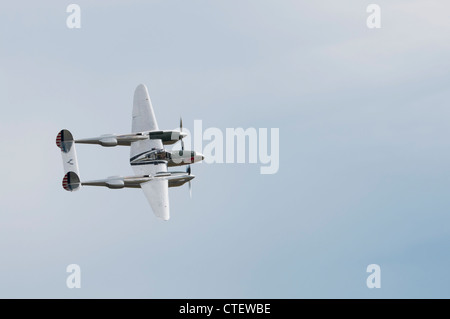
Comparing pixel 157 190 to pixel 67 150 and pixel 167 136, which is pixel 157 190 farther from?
pixel 67 150

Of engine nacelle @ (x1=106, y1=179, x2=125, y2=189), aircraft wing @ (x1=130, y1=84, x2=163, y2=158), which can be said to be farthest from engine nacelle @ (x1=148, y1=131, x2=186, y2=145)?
engine nacelle @ (x1=106, y1=179, x2=125, y2=189)

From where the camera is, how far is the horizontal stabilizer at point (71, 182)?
11912 cm

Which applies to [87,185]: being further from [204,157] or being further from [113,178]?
[204,157]

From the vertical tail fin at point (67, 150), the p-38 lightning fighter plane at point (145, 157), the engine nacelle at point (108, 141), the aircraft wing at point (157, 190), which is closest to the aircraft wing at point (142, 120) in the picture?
the p-38 lightning fighter plane at point (145, 157)

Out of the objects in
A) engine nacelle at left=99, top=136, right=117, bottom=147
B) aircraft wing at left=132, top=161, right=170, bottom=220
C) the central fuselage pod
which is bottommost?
aircraft wing at left=132, top=161, right=170, bottom=220

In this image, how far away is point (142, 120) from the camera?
12925 centimetres

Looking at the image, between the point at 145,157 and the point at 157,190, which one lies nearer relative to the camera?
the point at 157,190

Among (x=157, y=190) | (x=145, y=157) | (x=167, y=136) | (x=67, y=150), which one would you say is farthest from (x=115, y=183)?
(x=167, y=136)

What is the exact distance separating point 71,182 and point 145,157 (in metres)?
9.93

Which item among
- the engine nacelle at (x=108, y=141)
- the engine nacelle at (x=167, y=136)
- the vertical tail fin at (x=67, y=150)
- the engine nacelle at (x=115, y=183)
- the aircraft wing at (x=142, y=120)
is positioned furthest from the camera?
the engine nacelle at (x=167, y=136)

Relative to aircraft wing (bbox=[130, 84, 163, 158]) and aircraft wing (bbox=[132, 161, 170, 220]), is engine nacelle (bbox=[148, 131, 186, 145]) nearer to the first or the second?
aircraft wing (bbox=[130, 84, 163, 158])

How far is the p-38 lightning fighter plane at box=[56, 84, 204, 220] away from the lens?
119 meters

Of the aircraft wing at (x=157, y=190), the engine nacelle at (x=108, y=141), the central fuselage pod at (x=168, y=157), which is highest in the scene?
the engine nacelle at (x=108, y=141)

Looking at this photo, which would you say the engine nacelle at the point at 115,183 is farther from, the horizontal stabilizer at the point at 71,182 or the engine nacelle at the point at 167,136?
the engine nacelle at the point at 167,136
